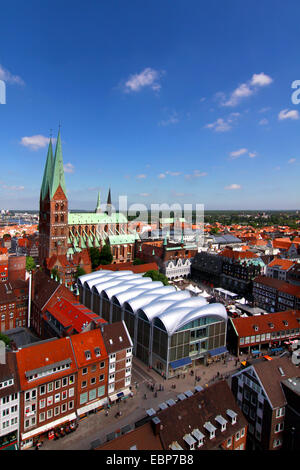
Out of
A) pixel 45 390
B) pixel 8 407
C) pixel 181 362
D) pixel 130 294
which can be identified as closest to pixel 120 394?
pixel 45 390

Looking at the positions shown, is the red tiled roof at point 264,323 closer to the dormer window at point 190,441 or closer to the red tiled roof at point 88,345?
the red tiled roof at point 88,345

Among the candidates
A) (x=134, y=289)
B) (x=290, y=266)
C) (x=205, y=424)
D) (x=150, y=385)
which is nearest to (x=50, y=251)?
(x=134, y=289)

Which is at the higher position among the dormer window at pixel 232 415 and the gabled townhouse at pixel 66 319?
the gabled townhouse at pixel 66 319

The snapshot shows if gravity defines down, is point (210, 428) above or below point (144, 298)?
below

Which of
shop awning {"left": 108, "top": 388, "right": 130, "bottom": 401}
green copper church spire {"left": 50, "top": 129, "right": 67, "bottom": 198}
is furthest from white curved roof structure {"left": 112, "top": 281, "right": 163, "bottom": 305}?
green copper church spire {"left": 50, "top": 129, "right": 67, "bottom": 198}

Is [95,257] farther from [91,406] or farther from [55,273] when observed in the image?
[91,406]

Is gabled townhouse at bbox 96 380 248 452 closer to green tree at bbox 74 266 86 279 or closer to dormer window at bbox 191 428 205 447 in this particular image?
dormer window at bbox 191 428 205 447

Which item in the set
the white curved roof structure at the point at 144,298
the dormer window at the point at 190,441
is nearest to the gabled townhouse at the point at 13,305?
the white curved roof structure at the point at 144,298
